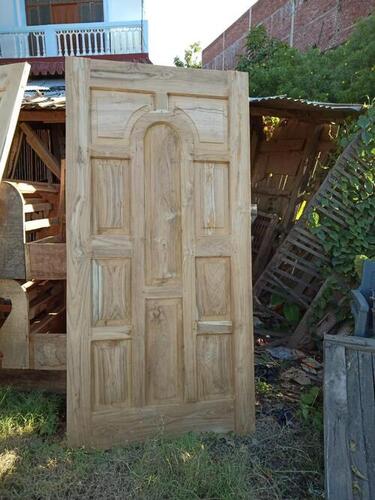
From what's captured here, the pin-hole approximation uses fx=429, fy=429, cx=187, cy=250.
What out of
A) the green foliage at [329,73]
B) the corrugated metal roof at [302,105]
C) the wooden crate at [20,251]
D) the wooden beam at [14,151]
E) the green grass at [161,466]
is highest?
the green foliage at [329,73]

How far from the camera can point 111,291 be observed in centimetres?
275

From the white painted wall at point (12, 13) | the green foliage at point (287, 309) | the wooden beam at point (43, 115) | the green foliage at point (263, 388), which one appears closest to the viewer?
the green foliage at point (263, 388)

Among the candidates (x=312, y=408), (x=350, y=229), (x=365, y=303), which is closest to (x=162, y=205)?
(x=365, y=303)

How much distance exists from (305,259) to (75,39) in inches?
397

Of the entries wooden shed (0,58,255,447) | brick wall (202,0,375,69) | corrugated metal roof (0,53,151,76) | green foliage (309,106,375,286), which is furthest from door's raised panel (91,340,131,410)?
corrugated metal roof (0,53,151,76)

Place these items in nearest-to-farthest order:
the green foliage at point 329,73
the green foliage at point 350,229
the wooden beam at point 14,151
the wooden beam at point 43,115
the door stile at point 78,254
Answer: the door stile at point 78,254 → the green foliage at point 350,229 → the wooden beam at point 43,115 → the wooden beam at point 14,151 → the green foliage at point 329,73

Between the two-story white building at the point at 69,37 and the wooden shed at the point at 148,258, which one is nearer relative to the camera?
the wooden shed at the point at 148,258

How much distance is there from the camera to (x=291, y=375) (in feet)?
12.8

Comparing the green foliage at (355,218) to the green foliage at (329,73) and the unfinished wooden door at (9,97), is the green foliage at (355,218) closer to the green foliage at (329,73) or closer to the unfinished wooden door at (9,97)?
the green foliage at (329,73)

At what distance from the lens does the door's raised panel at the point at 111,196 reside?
2.69 metres

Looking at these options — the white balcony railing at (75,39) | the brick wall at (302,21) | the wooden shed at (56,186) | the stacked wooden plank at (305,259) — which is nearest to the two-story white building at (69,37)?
the white balcony railing at (75,39)

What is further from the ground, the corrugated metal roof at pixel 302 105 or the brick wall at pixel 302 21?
the brick wall at pixel 302 21

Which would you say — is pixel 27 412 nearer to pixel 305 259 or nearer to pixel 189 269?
pixel 189 269

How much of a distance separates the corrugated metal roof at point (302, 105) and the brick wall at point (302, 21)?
5976 mm
